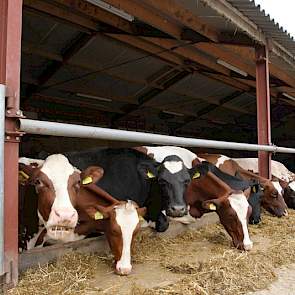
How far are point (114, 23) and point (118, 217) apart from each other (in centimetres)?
315

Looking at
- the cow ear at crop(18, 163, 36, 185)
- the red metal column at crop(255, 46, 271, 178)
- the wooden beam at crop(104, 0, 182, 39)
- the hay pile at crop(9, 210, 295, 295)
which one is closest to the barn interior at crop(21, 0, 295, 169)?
the wooden beam at crop(104, 0, 182, 39)

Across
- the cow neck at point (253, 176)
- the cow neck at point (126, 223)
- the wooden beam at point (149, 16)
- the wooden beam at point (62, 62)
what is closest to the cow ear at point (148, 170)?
the cow neck at point (126, 223)

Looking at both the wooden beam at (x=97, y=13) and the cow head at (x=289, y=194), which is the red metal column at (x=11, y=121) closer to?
the wooden beam at (x=97, y=13)

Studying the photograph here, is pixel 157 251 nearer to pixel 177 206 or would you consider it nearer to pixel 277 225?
pixel 177 206

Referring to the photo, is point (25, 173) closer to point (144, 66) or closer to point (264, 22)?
point (264, 22)

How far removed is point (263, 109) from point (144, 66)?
289cm

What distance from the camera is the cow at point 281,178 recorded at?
23.6 feet

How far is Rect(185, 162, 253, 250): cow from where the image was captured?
4.04 m

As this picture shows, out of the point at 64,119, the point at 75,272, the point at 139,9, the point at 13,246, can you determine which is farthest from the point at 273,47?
the point at 64,119

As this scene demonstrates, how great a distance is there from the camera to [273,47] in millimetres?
5801

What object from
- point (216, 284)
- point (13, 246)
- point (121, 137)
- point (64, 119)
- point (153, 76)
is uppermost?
point (153, 76)

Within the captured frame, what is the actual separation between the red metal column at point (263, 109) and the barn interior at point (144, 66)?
22 cm

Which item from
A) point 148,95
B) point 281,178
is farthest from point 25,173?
point 148,95

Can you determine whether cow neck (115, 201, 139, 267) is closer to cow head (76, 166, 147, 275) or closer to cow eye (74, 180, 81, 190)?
cow head (76, 166, 147, 275)
